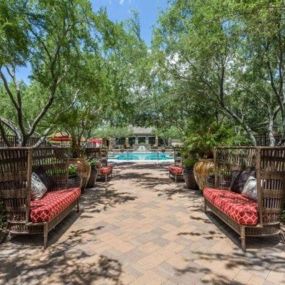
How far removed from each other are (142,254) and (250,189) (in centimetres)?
237

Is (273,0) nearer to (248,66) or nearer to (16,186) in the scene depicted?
(248,66)

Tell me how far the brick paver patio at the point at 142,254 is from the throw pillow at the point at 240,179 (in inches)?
31.6

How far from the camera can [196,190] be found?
9.00 m

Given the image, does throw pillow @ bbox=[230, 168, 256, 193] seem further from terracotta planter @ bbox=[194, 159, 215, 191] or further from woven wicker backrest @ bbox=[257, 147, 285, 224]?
terracotta planter @ bbox=[194, 159, 215, 191]

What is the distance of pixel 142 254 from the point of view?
158 inches

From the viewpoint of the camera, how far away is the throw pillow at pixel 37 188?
16.6ft

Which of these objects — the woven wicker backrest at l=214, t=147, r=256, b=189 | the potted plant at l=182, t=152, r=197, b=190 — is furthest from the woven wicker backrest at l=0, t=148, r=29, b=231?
the potted plant at l=182, t=152, r=197, b=190

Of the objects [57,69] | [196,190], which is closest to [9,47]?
[57,69]

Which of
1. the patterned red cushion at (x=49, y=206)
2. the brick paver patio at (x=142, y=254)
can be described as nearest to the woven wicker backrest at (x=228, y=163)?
the brick paver patio at (x=142, y=254)

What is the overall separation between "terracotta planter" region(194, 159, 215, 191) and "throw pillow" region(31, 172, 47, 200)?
171 inches

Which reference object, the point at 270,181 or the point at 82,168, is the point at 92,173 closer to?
the point at 82,168

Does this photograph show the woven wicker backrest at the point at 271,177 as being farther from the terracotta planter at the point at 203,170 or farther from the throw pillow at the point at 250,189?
the terracotta planter at the point at 203,170

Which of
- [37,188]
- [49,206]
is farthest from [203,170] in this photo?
[49,206]

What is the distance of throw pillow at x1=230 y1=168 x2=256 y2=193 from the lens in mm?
5500
